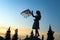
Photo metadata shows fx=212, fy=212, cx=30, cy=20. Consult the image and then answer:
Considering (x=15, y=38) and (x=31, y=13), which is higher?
(x=31, y=13)

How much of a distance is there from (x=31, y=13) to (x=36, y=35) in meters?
2.90

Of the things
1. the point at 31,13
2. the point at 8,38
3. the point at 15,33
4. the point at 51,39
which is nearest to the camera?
the point at 31,13

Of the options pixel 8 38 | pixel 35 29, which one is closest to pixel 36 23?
pixel 35 29

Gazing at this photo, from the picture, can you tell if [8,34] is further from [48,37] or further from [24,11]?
[24,11]

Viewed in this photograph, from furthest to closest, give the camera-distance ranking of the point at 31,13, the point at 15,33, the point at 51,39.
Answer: the point at 15,33 → the point at 51,39 → the point at 31,13

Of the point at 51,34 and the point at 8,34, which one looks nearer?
the point at 51,34

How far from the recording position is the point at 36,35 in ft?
88.5

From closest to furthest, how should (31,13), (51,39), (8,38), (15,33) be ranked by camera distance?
(31,13)
(51,39)
(8,38)
(15,33)

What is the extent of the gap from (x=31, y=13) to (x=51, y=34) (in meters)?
45.9

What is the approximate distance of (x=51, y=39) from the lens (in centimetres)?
7019

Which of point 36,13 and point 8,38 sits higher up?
point 36,13

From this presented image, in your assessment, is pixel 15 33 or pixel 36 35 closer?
pixel 36 35

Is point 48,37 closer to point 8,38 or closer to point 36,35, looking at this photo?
point 8,38

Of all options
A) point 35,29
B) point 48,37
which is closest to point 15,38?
point 48,37
